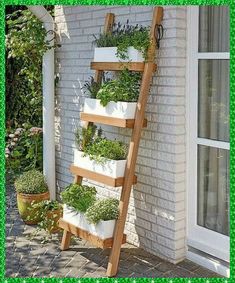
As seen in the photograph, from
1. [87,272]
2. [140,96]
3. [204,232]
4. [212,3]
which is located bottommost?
[87,272]

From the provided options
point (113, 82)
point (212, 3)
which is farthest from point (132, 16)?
point (212, 3)

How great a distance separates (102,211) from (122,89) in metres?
0.98

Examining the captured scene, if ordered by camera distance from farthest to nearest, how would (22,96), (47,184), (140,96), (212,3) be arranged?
(22,96)
(47,184)
(140,96)
(212,3)

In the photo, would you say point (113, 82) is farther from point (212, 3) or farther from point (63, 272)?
point (63, 272)

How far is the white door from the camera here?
411cm

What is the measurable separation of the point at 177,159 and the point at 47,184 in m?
1.94

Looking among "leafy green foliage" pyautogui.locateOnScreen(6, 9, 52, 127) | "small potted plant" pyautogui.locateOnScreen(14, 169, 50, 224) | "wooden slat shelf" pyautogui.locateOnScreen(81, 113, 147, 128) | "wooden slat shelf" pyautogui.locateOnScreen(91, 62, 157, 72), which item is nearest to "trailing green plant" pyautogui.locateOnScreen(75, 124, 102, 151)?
"wooden slat shelf" pyautogui.locateOnScreen(81, 113, 147, 128)

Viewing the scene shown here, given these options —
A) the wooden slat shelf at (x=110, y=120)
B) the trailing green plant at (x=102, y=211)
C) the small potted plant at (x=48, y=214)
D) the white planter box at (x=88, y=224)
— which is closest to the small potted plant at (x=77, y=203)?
the white planter box at (x=88, y=224)

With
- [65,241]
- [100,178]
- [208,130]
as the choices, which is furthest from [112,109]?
[65,241]

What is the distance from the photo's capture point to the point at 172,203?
4371 millimetres

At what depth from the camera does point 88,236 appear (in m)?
4.38

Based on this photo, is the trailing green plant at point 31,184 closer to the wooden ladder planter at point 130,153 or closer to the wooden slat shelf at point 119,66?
the wooden ladder planter at point 130,153

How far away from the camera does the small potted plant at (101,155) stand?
4238 millimetres

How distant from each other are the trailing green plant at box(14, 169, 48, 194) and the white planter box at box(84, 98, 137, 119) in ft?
4.12
